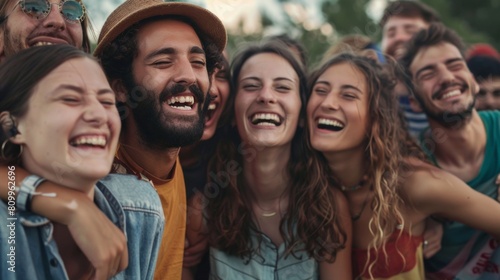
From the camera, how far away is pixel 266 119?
4.16 metres

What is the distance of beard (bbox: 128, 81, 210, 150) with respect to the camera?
11.8 ft

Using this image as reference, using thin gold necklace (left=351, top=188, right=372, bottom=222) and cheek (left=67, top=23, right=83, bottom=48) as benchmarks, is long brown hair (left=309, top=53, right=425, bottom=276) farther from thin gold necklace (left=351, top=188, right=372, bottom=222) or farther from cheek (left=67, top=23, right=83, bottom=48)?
cheek (left=67, top=23, right=83, bottom=48)

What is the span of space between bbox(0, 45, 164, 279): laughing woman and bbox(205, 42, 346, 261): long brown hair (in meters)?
1.40

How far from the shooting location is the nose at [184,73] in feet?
11.9

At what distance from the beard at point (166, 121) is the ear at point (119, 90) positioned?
0.13 meters

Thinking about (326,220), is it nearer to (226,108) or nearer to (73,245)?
(226,108)

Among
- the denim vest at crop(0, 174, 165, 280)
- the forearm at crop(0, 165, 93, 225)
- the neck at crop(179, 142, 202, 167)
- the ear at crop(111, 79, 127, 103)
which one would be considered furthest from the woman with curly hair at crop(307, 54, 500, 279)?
the forearm at crop(0, 165, 93, 225)

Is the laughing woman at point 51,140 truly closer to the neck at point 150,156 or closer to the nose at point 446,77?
the neck at point 150,156

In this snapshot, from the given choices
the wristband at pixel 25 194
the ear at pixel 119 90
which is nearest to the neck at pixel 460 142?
the ear at pixel 119 90

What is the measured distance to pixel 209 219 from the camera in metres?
Answer: 4.22

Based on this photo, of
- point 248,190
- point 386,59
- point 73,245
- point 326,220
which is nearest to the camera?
point 73,245

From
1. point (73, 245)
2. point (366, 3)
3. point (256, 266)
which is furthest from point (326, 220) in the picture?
point (366, 3)

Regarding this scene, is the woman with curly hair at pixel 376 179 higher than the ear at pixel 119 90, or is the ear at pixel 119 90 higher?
the ear at pixel 119 90

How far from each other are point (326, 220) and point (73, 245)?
1.76m
